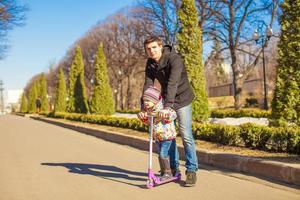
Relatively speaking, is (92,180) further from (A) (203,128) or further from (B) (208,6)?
(B) (208,6)

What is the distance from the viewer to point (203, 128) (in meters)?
9.70

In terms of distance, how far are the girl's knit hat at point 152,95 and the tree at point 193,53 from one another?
8342mm

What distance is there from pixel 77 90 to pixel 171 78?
25.3 m

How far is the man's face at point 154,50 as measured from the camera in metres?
5.05

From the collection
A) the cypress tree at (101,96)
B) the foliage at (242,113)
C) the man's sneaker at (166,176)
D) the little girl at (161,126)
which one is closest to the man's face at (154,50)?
the little girl at (161,126)

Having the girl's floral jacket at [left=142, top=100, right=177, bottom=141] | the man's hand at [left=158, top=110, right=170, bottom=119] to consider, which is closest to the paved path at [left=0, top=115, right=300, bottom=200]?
the girl's floral jacket at [left=142, top=100, right=177, bottom=141]

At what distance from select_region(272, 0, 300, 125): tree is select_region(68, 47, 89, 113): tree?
2129 cm

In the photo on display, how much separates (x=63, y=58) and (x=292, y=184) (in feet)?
223

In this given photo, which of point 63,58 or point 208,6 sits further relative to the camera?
point 63,58

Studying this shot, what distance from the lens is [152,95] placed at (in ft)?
16.4

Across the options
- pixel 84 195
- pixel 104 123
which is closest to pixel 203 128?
pixel 84 195

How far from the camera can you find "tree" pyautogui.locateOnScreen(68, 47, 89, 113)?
1153 inches

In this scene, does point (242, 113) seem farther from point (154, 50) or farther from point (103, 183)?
point (154, 50)

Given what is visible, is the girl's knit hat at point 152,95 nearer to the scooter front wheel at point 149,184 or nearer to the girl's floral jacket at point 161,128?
the girl's floral jacket at point 161,128
